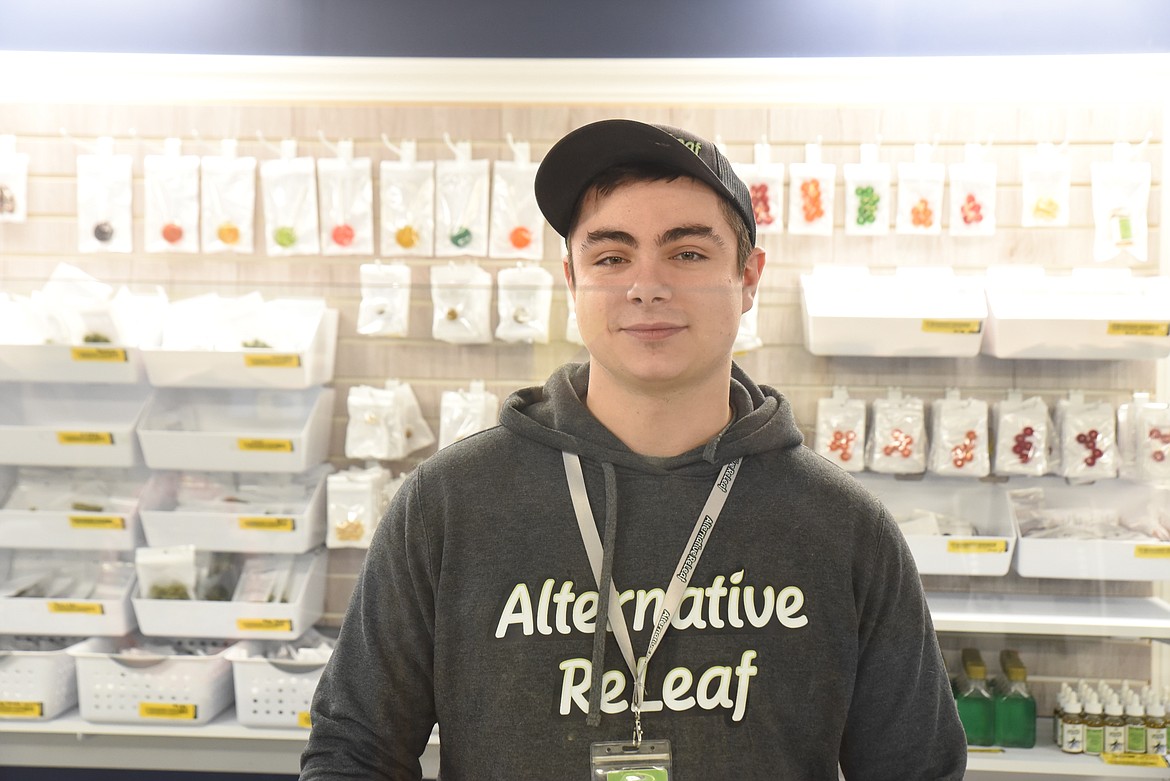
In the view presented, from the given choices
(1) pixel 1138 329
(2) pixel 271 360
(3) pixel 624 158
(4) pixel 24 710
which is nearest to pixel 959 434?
(1) pixel 1138 329

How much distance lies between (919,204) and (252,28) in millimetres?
1984

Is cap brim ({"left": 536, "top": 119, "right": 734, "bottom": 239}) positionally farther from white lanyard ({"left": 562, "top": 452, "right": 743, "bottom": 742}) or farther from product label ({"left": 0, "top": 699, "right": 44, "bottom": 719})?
product label ({"left": 0, "top": 699, "right": 44, "bottom": 719})

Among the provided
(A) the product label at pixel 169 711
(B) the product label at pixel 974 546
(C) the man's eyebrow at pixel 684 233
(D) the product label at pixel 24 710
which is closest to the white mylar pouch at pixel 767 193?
(B) the product label at pixel 974 546

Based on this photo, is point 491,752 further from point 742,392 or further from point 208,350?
point 208,350

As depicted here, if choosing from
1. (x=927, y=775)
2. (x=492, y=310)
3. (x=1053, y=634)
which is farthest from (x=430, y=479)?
(x=1053, y=634)

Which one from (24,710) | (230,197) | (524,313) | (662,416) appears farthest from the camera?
(230,197)

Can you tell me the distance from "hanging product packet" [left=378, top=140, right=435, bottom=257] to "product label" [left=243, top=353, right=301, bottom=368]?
18.4 inches

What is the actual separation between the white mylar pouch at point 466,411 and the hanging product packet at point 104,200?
3.13 feet

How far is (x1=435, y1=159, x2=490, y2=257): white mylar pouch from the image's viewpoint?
270 centimetres

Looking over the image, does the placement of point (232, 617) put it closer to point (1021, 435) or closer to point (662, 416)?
point (662, 416)

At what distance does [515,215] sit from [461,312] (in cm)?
41

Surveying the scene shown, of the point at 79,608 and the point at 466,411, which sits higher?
the point at 466,411

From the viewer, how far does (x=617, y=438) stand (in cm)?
134

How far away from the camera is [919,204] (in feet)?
8.66
